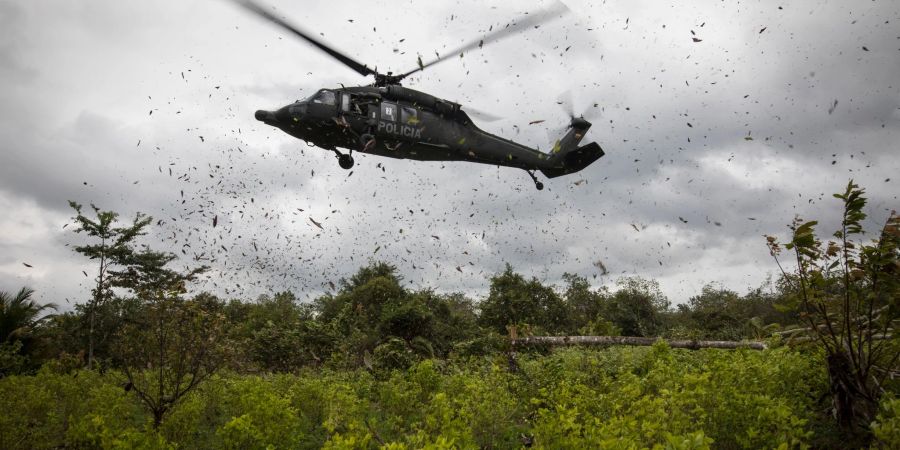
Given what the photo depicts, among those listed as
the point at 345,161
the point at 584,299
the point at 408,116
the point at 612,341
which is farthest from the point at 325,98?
the point at 584,299

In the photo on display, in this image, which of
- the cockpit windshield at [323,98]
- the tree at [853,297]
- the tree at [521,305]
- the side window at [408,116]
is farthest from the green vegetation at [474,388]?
the side window at [408,116]

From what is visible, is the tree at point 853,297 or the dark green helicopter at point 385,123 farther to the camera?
the dark green helicopter at point 385,123

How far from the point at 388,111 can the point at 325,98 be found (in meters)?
1.55

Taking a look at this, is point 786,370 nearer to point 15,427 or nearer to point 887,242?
point 887,242

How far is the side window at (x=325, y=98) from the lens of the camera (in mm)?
11789

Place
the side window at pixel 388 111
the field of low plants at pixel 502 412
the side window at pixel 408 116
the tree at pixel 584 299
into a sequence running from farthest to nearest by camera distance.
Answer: the tree at pixel 584 299 < the side window at pixel 408 116 < the side window at pixel 388 111 < the field of low plants at pixel 502 412

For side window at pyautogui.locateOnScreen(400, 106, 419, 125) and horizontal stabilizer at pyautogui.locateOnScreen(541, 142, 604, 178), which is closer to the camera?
side window at pyautogui.locateOnScreen(400, 106, 419, 125)

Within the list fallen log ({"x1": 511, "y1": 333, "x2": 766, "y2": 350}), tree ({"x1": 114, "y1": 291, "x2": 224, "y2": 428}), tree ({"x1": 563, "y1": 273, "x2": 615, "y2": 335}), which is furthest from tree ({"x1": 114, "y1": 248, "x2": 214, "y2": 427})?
tree ({"x1": 563, "y1": 273, "x2": 615, "y2": 335})

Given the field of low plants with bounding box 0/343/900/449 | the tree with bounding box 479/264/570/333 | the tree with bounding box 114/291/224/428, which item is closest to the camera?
the field of low plants with bounding box 0/343/900/449

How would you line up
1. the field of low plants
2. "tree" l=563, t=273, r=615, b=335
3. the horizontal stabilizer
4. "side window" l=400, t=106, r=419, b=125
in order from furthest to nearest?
"tree" l=563, t=273, r=615, b=335, the horizontal stabilizer, "side window" l=400, t=106, r=419, b=125, the field of low plants

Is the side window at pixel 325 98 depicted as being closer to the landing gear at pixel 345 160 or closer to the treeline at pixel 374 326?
the landing gear at pixel 345 160

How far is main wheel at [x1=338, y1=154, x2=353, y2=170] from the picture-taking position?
40.0 feet

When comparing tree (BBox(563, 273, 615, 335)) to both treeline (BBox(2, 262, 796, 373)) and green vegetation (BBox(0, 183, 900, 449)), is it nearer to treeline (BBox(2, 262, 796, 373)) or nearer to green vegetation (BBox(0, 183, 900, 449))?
treeline (BBox(2, 262, 796, 373))

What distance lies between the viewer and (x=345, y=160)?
12.3 metres
